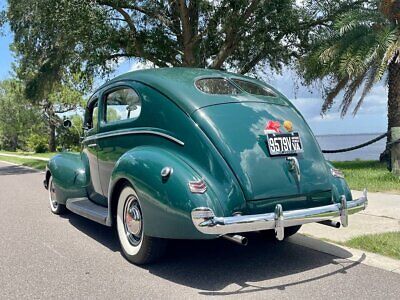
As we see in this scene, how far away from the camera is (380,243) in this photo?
507 centimetres

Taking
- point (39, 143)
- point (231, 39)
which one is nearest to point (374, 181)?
point (231, 39)

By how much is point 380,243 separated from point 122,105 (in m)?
3.40

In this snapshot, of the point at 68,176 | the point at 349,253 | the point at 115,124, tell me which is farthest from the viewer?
the point at 68,176

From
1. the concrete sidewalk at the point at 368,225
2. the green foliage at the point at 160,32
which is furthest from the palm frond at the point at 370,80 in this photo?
the concrete sidewalk at the point at 368,225

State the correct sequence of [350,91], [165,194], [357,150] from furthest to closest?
[357,150] → [350,91] → [165,194]

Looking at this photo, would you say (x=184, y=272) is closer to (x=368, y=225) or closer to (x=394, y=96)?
(x=368, y=225)

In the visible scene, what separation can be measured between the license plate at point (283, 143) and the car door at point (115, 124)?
152 centimetres

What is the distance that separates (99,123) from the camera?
598cm

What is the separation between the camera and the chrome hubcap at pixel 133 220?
4629 millimetres

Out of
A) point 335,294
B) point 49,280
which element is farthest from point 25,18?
point 335,294

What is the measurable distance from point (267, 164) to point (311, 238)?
1.76m

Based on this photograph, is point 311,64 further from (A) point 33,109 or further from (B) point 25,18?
(A) point 33,109

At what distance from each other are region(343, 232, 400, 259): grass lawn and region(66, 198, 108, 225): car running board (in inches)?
111

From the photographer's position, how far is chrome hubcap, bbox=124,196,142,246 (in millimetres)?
4629
